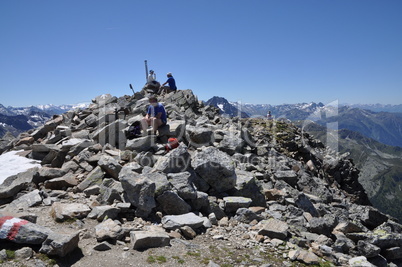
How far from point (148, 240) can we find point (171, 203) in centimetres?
238

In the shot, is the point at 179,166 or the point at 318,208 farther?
the point at 318,208

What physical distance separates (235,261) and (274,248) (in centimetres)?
183

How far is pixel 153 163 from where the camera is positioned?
12898 millimetres

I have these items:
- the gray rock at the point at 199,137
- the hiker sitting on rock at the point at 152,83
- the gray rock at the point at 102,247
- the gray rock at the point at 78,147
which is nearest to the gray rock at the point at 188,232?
the gray rock at the point at 102,247

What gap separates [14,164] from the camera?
51.8 feet

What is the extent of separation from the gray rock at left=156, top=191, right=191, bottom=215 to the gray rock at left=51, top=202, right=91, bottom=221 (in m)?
2.59

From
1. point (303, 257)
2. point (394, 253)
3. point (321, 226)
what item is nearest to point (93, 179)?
point (303, 257)

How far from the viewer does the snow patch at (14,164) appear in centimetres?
1468

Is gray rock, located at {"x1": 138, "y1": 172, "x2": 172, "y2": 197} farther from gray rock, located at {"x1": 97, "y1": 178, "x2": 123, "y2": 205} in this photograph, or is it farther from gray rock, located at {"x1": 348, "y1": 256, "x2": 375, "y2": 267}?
gray rock, located at {"x1": 348, "y1": 256, "x2": 375, "y2": 267}

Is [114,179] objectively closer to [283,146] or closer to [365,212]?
[365,212]

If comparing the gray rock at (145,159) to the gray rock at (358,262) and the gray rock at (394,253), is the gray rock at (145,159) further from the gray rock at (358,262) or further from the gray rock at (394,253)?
the gray rock at (394,253)

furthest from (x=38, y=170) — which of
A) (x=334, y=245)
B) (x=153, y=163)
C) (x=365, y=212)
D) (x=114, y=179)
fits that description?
(x=365, y=212)

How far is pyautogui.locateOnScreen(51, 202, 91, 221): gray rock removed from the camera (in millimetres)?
8703

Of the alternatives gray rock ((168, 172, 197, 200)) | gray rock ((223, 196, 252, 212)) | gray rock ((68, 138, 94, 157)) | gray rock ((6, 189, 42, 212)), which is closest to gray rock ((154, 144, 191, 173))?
gray rock ((168, 172, 197, 200))
